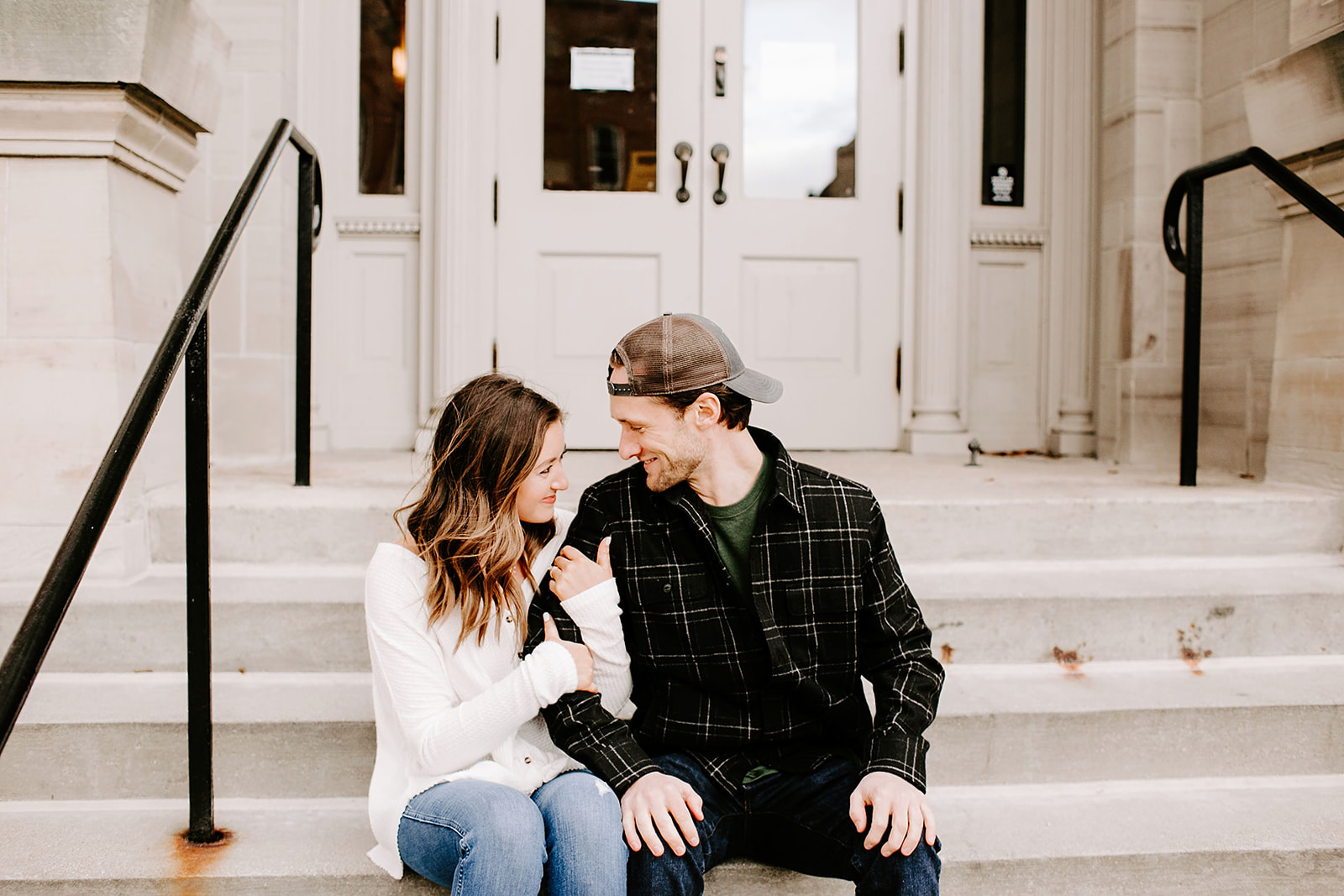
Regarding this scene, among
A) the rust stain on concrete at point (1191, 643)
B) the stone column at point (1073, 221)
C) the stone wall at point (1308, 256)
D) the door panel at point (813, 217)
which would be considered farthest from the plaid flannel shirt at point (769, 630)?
the stone column at point (1073, 221)

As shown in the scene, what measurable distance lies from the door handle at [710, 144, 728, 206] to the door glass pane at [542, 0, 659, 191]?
0.25 metres

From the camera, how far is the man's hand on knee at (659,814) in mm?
1529

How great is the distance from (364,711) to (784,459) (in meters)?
1.06

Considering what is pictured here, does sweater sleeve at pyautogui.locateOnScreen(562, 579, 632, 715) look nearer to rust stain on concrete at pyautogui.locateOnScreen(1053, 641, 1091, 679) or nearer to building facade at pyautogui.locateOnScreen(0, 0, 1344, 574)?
rust stain on concrete at pyautogui.locateOnScreen(1053, 641, 1091, 679)

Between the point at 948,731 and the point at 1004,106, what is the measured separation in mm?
3254

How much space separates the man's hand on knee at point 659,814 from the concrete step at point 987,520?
1.27 metres

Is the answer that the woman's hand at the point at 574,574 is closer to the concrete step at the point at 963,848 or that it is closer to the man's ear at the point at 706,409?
the man's ear at the point at 706,409

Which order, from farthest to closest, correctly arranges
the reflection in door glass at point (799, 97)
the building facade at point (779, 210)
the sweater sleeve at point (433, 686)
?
1. the reflection in door glass at point (799, 97)
2. the building facade at point (779, 210)
3. the sweater sleeve at point (433, 686)

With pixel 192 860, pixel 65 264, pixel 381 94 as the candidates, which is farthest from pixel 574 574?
pixel 381 94

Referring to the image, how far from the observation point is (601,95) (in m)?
4.19

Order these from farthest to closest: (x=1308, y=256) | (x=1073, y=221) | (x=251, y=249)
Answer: (x=1073, y=221) → (x=251, y=249) → (x=1308, y=256)

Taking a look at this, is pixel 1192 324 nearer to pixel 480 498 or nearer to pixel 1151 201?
pixel 1151 201

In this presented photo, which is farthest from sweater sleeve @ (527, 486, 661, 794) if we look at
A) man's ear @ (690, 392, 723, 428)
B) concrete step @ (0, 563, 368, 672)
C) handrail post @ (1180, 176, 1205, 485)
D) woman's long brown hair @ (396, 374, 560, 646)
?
handrail post @ (1180, 176, 1205, 485)

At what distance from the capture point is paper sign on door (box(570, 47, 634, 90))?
4.17 meters
